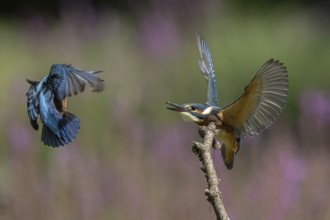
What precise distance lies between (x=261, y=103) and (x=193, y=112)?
2.9 inches

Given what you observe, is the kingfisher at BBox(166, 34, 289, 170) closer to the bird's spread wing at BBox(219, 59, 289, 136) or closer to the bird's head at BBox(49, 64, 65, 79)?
the bird's spread wing at BBox(219, 59, 289, 136)

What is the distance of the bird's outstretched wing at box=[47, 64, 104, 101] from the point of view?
714 millimetres

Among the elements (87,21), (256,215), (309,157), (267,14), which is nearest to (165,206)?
(256,215)

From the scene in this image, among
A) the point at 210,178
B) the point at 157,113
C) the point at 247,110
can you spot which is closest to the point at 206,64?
the point at 247,110

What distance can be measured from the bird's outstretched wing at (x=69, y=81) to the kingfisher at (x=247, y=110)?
0.25 ft

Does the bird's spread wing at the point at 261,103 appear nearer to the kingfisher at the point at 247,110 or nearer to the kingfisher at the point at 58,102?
the kingfisher at the point at 247,110

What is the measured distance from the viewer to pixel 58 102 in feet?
2.40

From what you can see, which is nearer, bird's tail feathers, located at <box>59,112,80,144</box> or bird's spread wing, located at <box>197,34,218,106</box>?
bird's tail feathers, located at <box>59,112,80,144</box>

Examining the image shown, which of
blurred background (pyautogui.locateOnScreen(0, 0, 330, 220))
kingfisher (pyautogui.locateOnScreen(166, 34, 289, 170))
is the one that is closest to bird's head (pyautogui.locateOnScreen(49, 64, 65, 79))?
kingfisher (pyautogui.locateOnScreen(166, 34, 289, 170))

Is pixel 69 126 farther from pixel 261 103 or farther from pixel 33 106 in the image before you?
pixel 261 103

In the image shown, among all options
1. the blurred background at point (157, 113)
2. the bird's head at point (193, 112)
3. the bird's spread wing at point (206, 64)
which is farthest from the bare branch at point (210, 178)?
the blurred background at point (157, 113)

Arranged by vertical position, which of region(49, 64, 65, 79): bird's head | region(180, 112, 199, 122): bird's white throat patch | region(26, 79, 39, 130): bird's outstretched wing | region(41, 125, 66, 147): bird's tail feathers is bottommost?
region(41, 125, 66, 147): bird's tail feathers

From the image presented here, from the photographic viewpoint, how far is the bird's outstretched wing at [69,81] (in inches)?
28.1

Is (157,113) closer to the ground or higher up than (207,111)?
higher up
